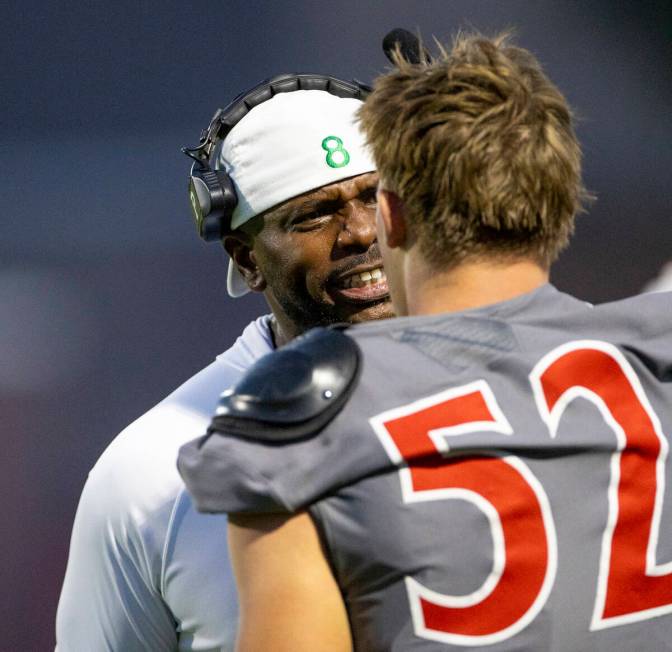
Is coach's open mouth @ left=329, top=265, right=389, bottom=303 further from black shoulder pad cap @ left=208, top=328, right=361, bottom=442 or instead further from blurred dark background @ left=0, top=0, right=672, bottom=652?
blurred dark background @ left=0, top=0, right=672, bottom=652

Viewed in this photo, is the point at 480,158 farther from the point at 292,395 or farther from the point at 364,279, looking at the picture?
the point at 364,279

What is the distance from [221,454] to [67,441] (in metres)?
1.77

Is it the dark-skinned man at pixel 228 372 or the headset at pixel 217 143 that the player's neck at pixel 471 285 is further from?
the headset at pixel 217 143

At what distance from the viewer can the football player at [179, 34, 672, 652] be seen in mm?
891

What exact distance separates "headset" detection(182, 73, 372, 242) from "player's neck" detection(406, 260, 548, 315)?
0.66 metres

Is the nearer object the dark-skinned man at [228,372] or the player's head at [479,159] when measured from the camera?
the player's head at [479,159]

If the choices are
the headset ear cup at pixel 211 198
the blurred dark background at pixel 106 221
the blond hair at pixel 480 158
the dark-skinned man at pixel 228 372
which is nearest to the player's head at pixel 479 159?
the blond hair at pixel 480 158

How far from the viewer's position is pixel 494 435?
0.90m

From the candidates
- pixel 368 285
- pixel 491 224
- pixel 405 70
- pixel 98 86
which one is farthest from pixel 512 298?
pixel 98 86

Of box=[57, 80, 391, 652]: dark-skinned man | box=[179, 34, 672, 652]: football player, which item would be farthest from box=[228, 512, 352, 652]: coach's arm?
box=[57, 80, 391, 652]: dark-skinned man

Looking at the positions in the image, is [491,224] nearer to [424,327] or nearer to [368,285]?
[424,327]

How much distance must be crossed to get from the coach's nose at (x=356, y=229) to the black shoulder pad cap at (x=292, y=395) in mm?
619

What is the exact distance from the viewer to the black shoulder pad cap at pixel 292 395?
0.89 metres

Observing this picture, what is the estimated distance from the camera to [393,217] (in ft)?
3.30
